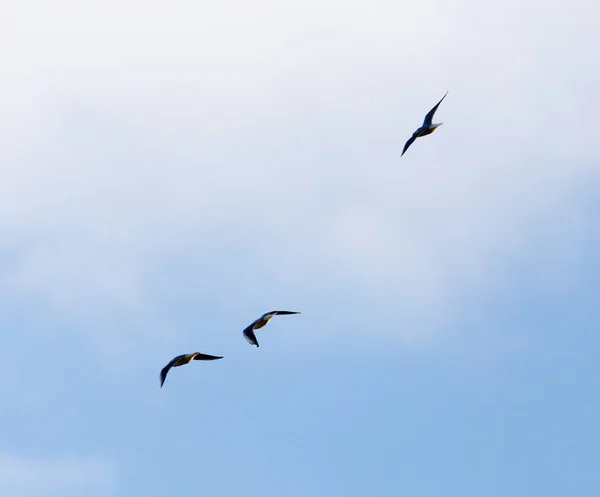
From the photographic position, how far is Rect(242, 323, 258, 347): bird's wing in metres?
77.9

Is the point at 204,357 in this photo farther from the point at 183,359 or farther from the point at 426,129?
the point at 426,129

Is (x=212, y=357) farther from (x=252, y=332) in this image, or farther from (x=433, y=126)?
(x=433, y=126)

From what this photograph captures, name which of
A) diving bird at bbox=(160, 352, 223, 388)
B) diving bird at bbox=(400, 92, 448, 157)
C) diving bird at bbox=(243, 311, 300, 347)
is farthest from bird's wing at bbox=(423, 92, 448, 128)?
diving bird at bbox=(160, 352, 223, 388)

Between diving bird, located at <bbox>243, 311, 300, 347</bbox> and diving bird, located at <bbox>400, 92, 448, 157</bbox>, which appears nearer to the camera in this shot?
diving bird, located at <bbox>243, 311, 300, 347</bbox>

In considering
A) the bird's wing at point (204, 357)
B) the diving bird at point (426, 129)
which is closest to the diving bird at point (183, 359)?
the bird's wing at point (204, 357)

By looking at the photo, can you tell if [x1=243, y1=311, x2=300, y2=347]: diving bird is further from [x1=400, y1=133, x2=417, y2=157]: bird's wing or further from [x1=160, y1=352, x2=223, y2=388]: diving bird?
[x1=400, y1=133, x2=417, y2=157]: bird's wing

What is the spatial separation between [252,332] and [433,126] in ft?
91.4

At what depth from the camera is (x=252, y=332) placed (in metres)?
80.4

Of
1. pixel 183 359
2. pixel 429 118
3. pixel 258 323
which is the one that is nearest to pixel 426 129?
pixel 429 118

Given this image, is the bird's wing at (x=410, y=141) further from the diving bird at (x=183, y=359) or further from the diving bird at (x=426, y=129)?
the diving bird at (x=183, y=359)

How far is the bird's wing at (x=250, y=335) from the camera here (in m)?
77.9

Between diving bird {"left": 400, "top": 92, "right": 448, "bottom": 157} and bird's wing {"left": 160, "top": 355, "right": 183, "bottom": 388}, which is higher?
diving bird {"left": 400, "top": 92, "right": 448, "bottom": 157}

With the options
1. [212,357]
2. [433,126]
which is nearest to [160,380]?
[212,357]

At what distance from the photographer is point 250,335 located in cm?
7975
